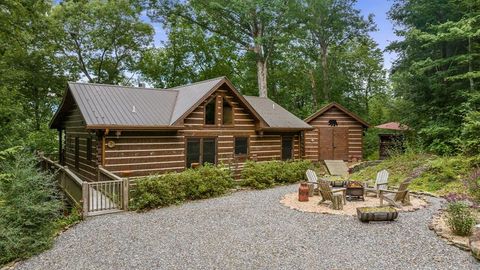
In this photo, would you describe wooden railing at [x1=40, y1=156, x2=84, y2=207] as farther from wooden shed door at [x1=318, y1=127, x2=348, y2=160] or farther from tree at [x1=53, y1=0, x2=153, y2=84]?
tree at [x1=53, y1=0, x2=153, y2=84]

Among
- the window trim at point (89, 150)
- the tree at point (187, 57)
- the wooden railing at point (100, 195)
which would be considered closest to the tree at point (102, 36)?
the tree at point (187, 57)

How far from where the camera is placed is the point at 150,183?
33.9 feet

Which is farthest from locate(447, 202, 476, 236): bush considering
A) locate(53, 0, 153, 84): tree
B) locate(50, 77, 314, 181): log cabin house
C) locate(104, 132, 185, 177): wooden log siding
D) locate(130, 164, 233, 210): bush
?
locate(53, 0, 153, 84): tree

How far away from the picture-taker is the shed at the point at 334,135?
20.1 metres

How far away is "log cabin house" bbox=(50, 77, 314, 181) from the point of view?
41.3 ft

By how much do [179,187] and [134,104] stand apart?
5.10 metres

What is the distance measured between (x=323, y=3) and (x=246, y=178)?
18.9 m

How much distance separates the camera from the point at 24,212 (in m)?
7.54

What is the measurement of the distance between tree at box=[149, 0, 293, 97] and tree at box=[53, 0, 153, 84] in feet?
8.96

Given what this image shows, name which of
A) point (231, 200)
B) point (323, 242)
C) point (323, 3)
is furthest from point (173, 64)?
point (323, 242)

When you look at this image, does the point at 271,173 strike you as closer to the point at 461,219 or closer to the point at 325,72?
the point at 461,219

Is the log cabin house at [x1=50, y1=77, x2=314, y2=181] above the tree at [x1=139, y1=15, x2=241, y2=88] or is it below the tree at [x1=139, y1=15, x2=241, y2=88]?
below

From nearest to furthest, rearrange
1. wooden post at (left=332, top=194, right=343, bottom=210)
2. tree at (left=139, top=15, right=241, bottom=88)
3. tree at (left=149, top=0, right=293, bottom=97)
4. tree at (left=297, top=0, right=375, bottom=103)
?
1. wooden post at (left=332, top=194, right=343, bottom=210)
2. tree at (left=149, top=0, right=293, bottom=97)
3. tree at (left=297, top=0, right=375, bottom=103)
4. tree at (left=139, top=15, right=241, bottom=88)

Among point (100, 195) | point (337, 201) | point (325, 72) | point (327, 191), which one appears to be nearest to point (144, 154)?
point (100, 195)
